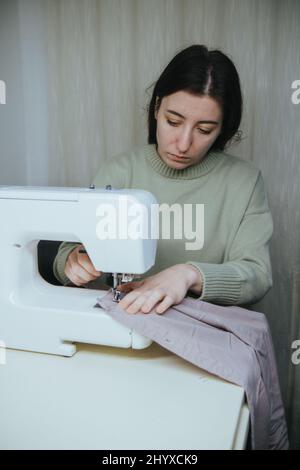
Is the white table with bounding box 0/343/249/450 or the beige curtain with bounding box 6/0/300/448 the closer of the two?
the white table with bounding box 0/343/249/450

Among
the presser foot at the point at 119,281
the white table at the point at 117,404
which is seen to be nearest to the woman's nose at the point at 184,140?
the presser foot at the point at 119,281

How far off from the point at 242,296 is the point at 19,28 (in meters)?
1.30

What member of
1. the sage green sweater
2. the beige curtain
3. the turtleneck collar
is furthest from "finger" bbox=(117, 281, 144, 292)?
the beige curtain

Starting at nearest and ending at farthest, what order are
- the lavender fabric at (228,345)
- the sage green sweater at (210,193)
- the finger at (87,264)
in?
the lavender fabric at (228,345) < the finger at (87,264) < the sage green sweater at (210,193)

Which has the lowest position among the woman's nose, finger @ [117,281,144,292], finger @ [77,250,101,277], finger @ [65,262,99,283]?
finger @ [117,281,144,292]

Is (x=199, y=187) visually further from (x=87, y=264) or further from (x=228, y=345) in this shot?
(x=228, y=345)

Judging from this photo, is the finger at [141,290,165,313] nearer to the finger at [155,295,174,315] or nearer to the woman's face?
the finger at [155,295,174,315]

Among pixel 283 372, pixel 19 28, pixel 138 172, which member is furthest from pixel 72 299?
pixel 19 28

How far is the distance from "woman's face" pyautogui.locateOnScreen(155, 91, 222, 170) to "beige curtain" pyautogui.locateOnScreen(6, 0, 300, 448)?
0.42m

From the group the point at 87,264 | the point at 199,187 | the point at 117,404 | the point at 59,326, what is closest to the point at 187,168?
the point at 199,187

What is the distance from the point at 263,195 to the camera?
4.12ft

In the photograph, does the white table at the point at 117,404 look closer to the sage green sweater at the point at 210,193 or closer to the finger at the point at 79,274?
the finger at the point at 79,274

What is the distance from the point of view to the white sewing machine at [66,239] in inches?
31.4

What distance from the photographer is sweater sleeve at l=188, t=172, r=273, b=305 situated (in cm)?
96
